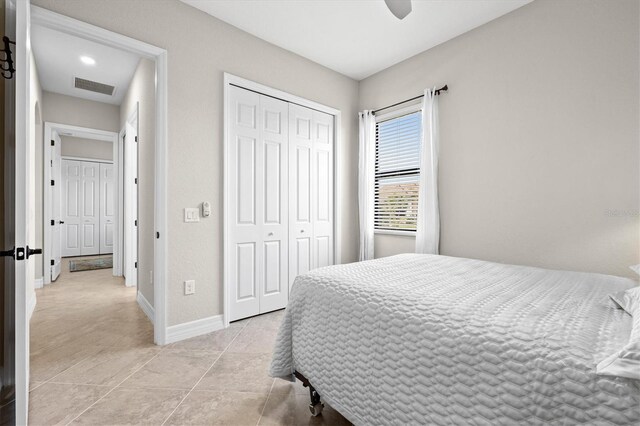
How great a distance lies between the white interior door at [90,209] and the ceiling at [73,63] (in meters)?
3.01

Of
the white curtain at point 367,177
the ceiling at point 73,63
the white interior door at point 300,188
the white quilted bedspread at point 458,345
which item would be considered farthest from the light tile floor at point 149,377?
the ceiling at point 73,63

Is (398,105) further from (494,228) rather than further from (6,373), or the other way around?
(6,373)

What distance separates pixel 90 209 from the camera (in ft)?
22.8

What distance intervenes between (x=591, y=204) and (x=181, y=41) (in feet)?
11.6

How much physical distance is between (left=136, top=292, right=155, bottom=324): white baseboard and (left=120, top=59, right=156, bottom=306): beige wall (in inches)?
1.8

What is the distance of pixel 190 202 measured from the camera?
2.54m

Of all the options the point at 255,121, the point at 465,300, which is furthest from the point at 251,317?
the point at 465,300

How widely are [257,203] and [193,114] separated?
3.31 feet

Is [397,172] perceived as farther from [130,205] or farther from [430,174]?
[130,205]

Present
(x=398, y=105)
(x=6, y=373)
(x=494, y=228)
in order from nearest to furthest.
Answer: (x=6, y=373) → (x=494, y=228) → (x=398, y=105)

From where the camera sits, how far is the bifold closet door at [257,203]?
2.84m

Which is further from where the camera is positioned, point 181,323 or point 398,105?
point 398,105

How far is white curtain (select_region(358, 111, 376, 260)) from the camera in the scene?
147 inches

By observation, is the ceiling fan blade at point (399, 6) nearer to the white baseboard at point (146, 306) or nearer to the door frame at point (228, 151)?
the door frame at point (228, 151)
